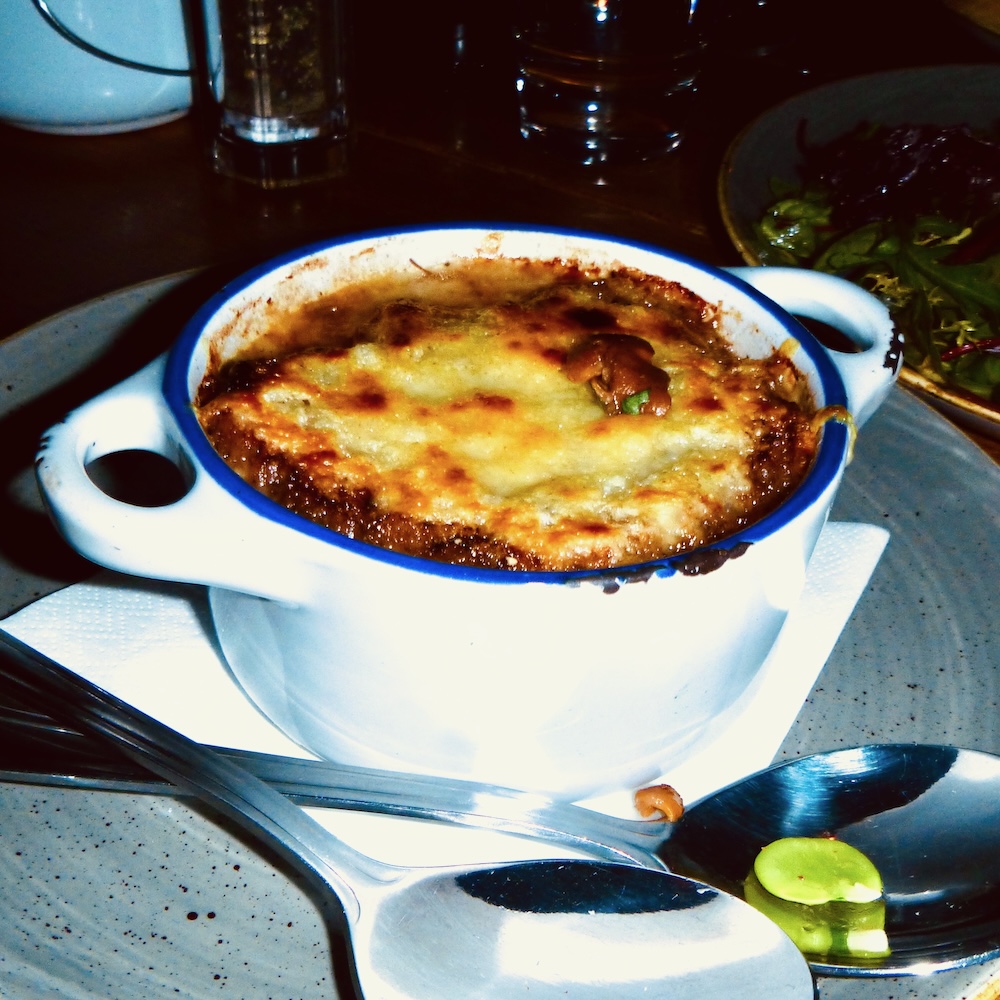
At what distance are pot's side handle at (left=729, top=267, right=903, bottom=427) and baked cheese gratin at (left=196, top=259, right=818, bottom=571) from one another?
0.05 metres

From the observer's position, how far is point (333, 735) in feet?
3.15

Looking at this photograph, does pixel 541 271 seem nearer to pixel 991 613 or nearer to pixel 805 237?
pixel 991 613

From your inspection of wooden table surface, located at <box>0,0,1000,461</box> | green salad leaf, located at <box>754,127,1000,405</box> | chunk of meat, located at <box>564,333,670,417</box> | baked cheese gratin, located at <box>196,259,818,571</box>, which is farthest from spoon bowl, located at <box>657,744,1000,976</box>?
green salad leaf, located at <box>754,127,1000,405</box>

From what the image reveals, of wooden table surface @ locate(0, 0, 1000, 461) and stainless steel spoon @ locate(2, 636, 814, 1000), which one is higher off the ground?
stainless steel spoon @ locate(2, 636, 814, 1000)

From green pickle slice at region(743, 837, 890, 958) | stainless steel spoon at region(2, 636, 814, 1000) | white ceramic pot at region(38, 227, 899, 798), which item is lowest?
green pickle slice at region(743, 837, 890, 958)

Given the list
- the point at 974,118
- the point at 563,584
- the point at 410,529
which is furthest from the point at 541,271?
the point at 974,118

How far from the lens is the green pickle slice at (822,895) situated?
0.87 metres

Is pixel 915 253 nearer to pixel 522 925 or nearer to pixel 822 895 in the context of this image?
pixel 822 895

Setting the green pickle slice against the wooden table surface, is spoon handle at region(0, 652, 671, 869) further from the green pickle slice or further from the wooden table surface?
the wooden table surface

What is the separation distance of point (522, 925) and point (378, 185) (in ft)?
4.97

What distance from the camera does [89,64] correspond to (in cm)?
196

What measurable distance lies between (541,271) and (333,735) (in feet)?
1.81

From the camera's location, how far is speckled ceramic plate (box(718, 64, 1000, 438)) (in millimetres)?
1908

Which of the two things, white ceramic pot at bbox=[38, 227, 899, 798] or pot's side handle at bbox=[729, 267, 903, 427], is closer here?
white ceramic pot at bbox=[38, 227, 899, 798]
